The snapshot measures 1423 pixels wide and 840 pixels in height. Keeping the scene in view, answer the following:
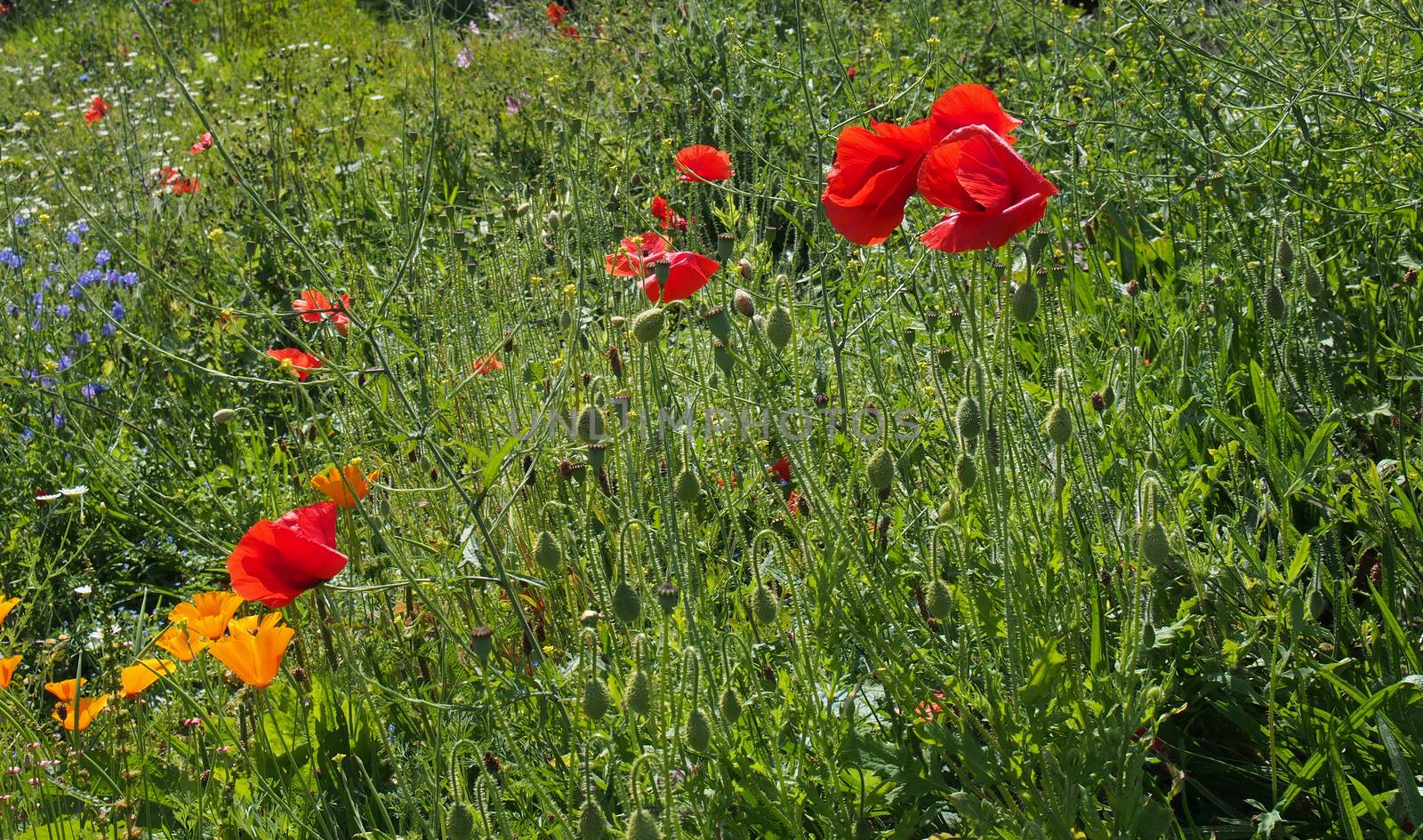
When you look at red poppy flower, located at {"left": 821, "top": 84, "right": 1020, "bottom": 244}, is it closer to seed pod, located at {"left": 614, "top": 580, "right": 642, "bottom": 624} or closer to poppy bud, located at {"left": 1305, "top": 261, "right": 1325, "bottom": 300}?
seed pod, located at {"left": 614, "top": 580, "right": 642, "bottom": 624}

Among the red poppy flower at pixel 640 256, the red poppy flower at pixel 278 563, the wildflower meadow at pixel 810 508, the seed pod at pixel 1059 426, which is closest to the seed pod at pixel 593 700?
the wildflower meadow at pixel 810 508

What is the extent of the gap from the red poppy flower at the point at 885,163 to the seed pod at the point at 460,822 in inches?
30.3

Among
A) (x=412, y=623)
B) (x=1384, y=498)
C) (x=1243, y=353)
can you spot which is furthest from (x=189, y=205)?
(x=1384, y=498)

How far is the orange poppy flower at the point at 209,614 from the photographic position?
186cm

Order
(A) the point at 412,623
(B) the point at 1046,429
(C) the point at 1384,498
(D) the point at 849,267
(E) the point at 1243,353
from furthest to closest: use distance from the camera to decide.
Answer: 1. (D) the point at 849,267
2. (E) the point at 1243,353
3. (A) the point at 412,623
4. (C) the point at 1384,498
5. (B) the point at 1046,429

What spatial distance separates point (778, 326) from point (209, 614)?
1020 mm

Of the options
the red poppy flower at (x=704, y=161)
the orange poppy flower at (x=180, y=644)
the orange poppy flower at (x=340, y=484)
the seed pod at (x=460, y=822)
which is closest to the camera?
the seed pod at (x=460, y=822)

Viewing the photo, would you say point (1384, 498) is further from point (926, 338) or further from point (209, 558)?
point (209, 558)

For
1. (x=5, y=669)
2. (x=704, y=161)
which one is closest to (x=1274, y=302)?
(x=704, y=161)

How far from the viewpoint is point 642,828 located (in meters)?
1.12

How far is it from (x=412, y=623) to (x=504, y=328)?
0.79 meters

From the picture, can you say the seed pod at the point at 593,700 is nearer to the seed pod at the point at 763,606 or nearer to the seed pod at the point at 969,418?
the seed pod at the point at 763,606

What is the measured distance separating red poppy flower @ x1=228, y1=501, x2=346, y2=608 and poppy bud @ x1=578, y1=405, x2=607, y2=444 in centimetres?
40

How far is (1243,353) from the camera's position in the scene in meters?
2.35
